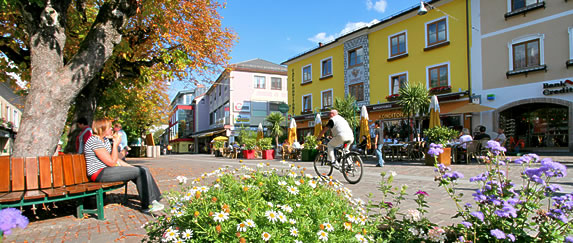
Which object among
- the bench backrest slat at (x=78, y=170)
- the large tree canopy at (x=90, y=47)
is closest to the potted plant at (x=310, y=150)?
the large tree canopy at (x=90, y=47)

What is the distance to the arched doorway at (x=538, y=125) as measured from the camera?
14.4 metres

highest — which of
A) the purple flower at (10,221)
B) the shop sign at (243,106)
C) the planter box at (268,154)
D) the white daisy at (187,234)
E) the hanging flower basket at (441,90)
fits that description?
the shop sign at (243,106)

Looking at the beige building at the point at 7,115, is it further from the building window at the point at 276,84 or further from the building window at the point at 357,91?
the building window at the point at 357,91

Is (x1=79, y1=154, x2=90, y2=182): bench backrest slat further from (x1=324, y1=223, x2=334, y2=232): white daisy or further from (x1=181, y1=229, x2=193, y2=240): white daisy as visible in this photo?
(x1=324, y1=223, x2=334, y2=232): white daisy

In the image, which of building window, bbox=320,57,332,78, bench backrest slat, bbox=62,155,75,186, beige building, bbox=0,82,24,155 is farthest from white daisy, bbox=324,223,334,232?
beige building, bbox=0,82,24,155

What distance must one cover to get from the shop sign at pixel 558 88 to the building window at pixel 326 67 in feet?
49.9

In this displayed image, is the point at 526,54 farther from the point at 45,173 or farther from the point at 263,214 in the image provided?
the point at 45,173

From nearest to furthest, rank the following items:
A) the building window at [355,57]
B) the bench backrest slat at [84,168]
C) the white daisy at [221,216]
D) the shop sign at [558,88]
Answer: the white daisy at [221,216], the bench backrest slat at [84,168], the shop sign at [558,88], the building window at [355,57]

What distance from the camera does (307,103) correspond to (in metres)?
29.3

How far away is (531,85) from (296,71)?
64.4ft

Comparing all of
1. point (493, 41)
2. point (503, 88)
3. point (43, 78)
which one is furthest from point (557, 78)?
point (43, 78)

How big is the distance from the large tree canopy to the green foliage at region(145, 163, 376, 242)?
11.2 feet

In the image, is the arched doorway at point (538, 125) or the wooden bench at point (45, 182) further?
the arched doorway at point (538, 125)

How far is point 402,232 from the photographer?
7.31 feet
